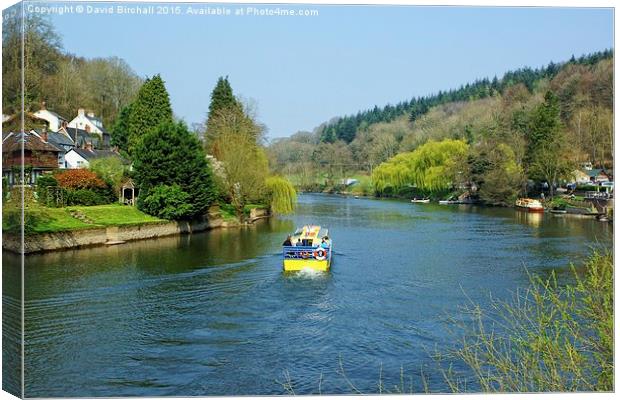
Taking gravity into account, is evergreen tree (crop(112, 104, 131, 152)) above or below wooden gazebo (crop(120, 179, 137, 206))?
above

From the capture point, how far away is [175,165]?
1819 cm

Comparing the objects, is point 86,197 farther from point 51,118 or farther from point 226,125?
point 226,125

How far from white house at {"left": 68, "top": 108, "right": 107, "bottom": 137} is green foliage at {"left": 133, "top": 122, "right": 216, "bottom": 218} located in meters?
3.75

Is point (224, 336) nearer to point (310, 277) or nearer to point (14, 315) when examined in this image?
point (14, 315)

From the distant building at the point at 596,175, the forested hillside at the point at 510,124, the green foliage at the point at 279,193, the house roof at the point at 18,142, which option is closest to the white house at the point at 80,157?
the house roof at the point at 18,142

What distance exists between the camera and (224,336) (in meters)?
7.72

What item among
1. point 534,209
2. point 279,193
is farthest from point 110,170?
point 534,209

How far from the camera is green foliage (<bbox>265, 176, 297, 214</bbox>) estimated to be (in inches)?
872

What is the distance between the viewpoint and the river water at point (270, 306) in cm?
643

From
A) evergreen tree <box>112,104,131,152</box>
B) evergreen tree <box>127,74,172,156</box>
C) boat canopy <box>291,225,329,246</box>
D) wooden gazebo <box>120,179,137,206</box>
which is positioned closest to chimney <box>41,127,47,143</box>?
boat canopy <box>291,225,329,246</box>

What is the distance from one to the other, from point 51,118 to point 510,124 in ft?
24.3

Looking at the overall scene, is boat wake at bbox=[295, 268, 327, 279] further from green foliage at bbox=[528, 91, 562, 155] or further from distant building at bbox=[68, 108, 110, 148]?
distant building at bbox=[68, 108, 110, 148]

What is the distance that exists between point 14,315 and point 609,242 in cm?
563

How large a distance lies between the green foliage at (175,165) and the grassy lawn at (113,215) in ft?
2.47
